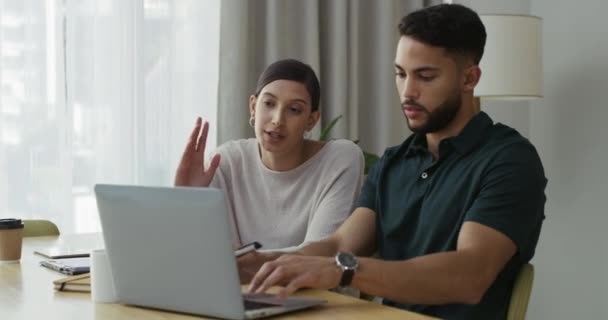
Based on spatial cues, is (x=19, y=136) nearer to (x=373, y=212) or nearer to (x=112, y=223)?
(x=373, y=212)

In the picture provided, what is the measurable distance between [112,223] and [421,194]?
0.75 m

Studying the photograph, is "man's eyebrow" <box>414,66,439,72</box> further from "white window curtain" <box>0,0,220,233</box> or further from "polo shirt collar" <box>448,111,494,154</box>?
"white window curtain" <box>0,0,220,233</box>

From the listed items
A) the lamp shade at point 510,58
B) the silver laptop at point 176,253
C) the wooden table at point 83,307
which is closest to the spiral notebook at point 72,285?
the wooden table at point 83,307

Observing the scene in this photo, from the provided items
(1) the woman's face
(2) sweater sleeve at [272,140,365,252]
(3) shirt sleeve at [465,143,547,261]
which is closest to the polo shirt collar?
(3) shirt sleeve at [465,143,547,261]

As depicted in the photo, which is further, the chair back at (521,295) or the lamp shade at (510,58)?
the lamp shade at (510,58)

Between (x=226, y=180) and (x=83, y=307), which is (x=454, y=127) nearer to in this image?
(x=226, y=180)

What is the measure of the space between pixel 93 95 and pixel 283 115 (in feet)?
4.08

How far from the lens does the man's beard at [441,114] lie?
1841 millimetres

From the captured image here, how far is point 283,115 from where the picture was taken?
2281mm

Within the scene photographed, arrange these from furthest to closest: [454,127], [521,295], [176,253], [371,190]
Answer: [371,190]
[454,127]
[521,295]
[176,253]

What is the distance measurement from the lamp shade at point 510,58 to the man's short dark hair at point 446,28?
4.58ft

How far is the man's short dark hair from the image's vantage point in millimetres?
1839

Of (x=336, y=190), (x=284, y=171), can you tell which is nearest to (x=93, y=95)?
(x=284, y=171)

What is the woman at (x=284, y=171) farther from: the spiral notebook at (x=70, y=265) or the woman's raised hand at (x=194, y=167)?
the spiral notebook at (x=70, y=265)
